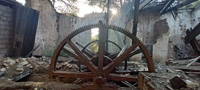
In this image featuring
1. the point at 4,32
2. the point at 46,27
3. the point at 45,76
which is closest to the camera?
the point at 45,76

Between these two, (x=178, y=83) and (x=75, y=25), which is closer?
(x=178, y=83)

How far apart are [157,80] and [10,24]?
223 inches

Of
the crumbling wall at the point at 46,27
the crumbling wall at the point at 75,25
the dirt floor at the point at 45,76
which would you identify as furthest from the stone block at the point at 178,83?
the crumbling wall at the point at 75,25

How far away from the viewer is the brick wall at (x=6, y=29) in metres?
5.00

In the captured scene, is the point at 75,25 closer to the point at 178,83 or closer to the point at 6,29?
the point at 6,29

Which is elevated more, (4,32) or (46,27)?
(46,27)

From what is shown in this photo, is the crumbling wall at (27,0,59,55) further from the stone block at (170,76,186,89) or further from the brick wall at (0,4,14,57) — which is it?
the stone block at (170,76,186,89)

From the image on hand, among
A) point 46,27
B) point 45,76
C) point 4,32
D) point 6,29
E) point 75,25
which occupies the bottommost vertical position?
point 45,76

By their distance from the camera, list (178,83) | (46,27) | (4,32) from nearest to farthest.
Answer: (178,83) < (4,32) < (46,27)

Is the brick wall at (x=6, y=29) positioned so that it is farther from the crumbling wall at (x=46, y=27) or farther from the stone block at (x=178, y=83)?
the stone block at (x=178, y=83)

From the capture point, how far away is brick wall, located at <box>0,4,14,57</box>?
5.00 m

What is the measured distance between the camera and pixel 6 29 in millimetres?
5168

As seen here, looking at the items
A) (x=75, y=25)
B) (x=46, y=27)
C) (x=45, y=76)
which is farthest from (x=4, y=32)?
(x=75, y=25)

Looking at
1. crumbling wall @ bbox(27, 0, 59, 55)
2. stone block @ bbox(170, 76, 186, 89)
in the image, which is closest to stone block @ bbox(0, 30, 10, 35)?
crumbling wall @ bbox(27, 0, 59, 55)
